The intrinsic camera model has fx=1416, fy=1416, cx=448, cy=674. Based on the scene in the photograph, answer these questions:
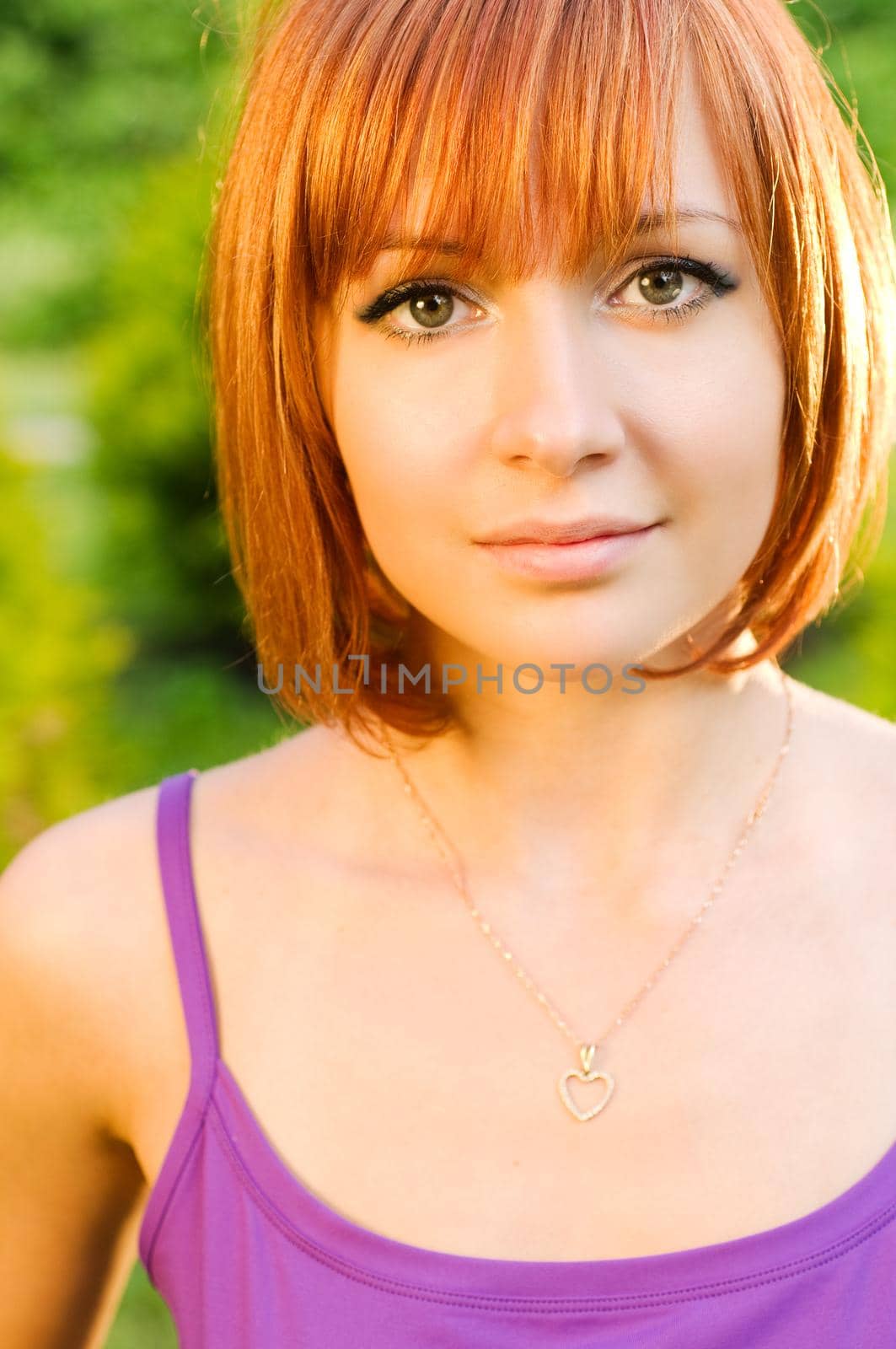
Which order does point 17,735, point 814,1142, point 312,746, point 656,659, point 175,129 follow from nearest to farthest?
point 814,1142
point 656,659
point 312,746
point 17,735
point 175,129

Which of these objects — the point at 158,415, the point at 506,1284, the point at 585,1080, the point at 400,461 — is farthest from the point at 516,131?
the point at 158,415

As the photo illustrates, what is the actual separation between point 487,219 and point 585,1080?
89 cm

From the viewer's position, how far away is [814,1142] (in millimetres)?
1455

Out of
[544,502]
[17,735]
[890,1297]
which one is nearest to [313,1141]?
[890,1297]

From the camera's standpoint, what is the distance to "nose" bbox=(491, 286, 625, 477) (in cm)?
128

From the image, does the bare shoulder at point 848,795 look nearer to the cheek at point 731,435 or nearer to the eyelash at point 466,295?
the cheek at point 731,435

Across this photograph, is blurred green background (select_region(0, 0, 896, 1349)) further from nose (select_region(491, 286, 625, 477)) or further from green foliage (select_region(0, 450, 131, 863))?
nose (select_region(491, 286, 625, 477))

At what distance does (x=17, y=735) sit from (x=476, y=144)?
8.23 feet

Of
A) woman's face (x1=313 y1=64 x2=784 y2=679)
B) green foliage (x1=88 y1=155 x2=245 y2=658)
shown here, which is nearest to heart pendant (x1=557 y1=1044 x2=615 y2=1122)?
woman's face (x1=313 y1=64 x2=784 y2=679)

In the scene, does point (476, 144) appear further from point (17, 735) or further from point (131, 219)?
point (131, 219)

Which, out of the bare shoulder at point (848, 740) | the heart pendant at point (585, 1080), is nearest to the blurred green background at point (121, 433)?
the bare shoulder at point (848, 740)

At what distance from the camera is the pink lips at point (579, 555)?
4.42 ft

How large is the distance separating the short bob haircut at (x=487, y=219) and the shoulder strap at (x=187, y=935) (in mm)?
210

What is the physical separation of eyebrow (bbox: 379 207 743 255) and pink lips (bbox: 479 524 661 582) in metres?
0.28
